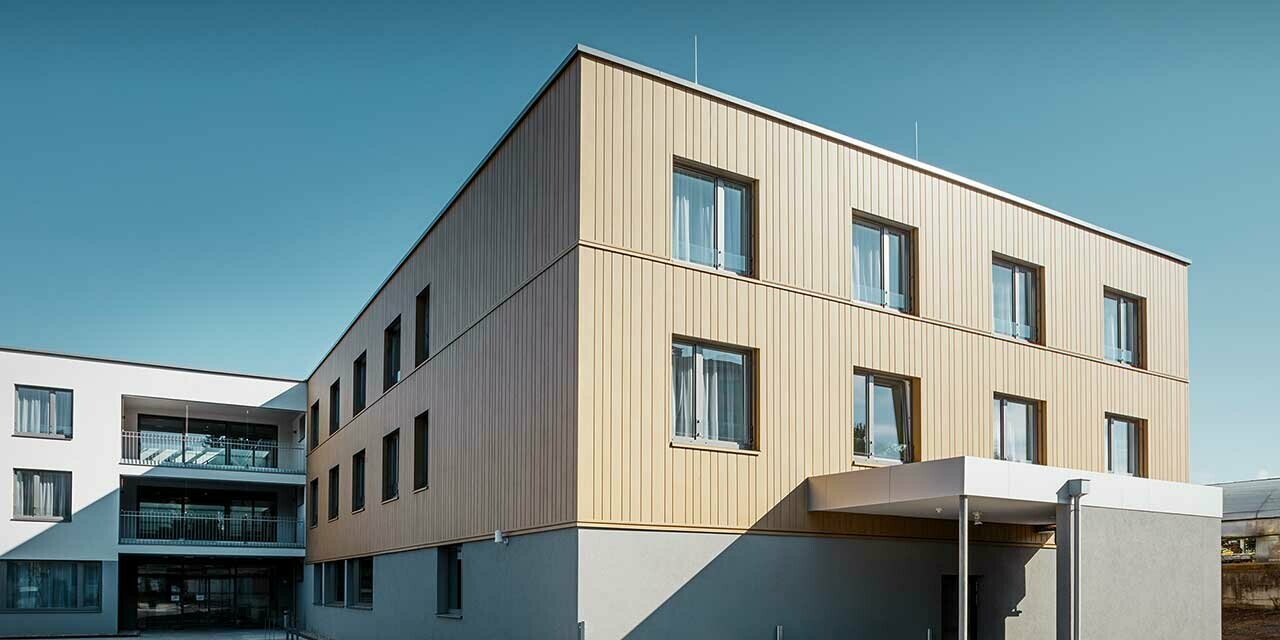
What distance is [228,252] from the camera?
1339 inches

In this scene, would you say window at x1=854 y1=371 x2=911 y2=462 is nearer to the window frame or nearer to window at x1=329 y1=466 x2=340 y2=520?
the window frame

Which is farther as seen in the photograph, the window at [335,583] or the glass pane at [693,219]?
the window at [335,583]

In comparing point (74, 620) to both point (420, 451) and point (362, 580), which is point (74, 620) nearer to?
point (362, 580)

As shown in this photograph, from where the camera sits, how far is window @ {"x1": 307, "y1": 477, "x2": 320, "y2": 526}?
3278 centimetres

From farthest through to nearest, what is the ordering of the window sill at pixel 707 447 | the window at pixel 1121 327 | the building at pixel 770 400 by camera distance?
the window at pixel 1121 327 → the window sill at pixel 707 447 → the building at pixel 770 400

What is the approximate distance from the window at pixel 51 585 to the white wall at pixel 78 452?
1.36 ft

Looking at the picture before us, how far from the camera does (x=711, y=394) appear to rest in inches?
563

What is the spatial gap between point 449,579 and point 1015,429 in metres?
9.53

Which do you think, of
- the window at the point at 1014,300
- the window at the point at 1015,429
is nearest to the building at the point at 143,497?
the window at the point at 1015,429

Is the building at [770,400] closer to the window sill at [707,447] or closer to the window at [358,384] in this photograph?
the window sill at [707,447]

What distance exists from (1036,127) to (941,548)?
27.4ft

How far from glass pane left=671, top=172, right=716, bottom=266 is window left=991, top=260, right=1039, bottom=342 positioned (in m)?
5.54

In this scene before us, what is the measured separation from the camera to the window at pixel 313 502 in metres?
32.8

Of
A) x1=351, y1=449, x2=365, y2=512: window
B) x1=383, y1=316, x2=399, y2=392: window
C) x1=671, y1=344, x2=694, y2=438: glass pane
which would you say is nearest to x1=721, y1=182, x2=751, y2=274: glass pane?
x1=671, y1=344, x2=694, y2=438: glass pane
